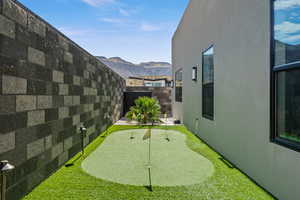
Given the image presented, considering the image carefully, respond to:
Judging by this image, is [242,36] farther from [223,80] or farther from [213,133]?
[213,133]

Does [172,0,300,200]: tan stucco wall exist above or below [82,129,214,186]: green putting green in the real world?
above

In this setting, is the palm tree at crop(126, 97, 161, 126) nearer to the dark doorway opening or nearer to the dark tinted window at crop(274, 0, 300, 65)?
the dark doorway opening

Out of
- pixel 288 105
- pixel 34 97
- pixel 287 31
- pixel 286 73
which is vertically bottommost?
pixel 288 105

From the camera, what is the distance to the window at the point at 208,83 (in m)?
5.03

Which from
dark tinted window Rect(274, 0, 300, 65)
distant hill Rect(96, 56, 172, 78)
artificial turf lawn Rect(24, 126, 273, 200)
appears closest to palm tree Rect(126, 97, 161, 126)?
artificial turf lawn Rect(24, 126, 273, 200)

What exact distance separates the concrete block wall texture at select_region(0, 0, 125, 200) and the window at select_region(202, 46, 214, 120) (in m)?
3.48

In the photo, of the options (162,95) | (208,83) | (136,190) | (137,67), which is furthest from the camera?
(137,67)

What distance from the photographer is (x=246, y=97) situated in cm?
317

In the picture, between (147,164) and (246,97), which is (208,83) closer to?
(246,97)

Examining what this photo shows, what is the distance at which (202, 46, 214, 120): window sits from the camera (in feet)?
16.5

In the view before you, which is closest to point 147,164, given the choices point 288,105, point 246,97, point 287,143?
point 246,97

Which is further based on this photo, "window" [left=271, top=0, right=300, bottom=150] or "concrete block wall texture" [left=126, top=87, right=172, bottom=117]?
"concrete block wall texture" [left=126, top=87, right=172, bottom=117]

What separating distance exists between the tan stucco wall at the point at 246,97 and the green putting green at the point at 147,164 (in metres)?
0.74

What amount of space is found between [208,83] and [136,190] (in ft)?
12.6
